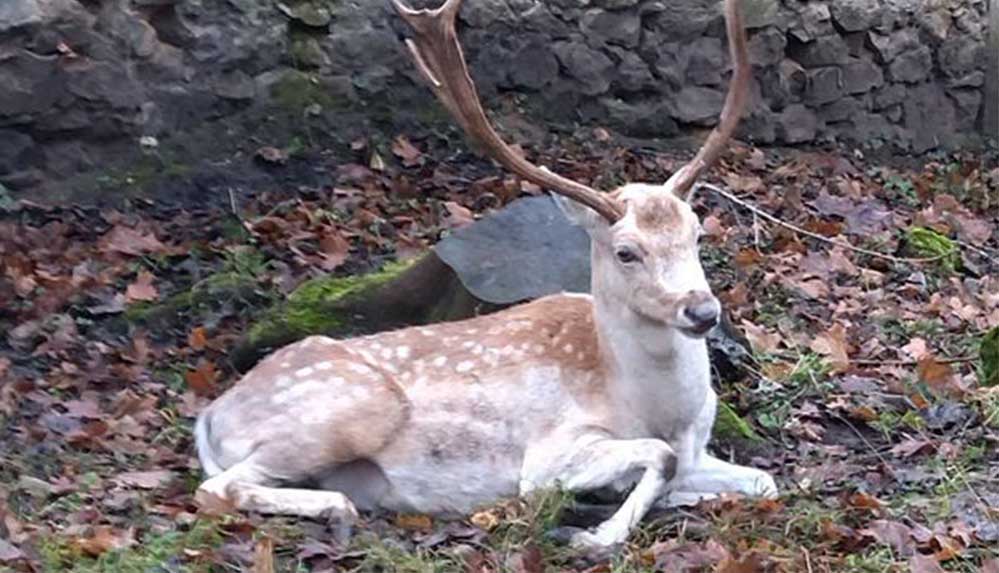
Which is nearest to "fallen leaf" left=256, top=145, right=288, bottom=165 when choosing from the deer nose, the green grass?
the green grass

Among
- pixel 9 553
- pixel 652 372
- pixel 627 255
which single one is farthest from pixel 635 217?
pixel 9 553

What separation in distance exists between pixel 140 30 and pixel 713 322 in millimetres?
5091

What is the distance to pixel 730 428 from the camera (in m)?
7.00

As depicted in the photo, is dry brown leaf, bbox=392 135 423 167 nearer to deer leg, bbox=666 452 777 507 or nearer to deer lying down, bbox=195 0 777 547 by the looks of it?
deer lying down, bbox=195 0 777 547

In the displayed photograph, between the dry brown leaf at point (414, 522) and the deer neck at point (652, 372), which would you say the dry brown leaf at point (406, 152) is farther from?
the dry brown leaf at point (414, 522)

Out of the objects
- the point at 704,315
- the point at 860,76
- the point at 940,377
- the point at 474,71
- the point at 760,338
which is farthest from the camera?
the point at 860,76

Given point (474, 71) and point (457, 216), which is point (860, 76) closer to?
point (474, 71)

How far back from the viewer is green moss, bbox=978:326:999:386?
747 centimetres

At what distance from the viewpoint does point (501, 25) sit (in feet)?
37.3

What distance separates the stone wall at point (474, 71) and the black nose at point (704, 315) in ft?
15.9

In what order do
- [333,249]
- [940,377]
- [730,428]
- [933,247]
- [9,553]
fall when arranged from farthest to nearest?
[933,247], [333,249], [940,377], [730,428], [9,553]

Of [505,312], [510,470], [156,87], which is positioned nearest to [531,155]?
[156,87]

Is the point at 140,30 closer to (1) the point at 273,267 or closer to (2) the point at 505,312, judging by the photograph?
(1) the point at 273,267

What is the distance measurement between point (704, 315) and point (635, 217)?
49cm
